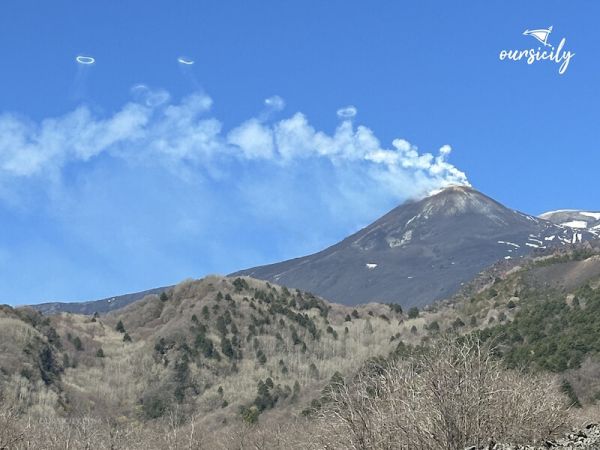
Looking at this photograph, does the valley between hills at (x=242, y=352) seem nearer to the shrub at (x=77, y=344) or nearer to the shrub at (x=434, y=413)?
the shrub at (x=77, y=344)

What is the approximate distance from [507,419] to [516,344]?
235 feet

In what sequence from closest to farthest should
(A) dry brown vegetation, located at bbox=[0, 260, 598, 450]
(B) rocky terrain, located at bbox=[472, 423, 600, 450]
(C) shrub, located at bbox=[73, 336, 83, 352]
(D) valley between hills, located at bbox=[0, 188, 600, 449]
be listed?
(B) rocky terrain, located at bbox=[472, 423, 600, 450] < (D) valley between hills, located at bbox=[0, 188, 600, 449] < (A) dry brown vegetation, located at bbox=[0, 260, 598, 450] < (C) shrub, located at bbox=[73, 336, 83, 352]

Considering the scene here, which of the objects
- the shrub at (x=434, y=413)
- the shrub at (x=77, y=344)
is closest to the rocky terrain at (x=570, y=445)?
the shrub at (x=434, y=413)

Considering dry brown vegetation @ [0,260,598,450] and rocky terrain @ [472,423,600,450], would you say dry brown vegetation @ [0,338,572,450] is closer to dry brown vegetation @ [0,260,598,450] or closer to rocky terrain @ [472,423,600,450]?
rocky terrain @ [472,423,600,450]

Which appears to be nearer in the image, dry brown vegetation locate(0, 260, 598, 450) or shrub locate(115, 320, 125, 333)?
dry brown vegetation locate(0, 260, 598, 450)

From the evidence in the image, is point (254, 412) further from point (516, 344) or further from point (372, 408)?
point (372, 408)

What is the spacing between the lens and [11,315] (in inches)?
5640

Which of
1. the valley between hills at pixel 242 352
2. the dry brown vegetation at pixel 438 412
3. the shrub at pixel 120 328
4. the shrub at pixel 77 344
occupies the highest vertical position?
the shrub at pixel 120 328

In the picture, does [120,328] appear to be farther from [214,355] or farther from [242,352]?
[242,352]

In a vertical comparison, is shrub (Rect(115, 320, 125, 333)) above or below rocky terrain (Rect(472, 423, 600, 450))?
above

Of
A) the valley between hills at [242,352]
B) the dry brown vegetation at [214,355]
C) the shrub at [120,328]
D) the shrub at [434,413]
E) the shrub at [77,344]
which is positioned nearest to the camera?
the shrub at [434,413]

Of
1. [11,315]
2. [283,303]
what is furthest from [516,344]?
[11,315]

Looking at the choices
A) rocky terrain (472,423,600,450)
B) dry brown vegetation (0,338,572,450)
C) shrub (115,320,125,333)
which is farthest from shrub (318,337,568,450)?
shrub (115,320,125,333)

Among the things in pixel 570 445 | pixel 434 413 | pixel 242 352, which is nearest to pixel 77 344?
pixel 242 352
